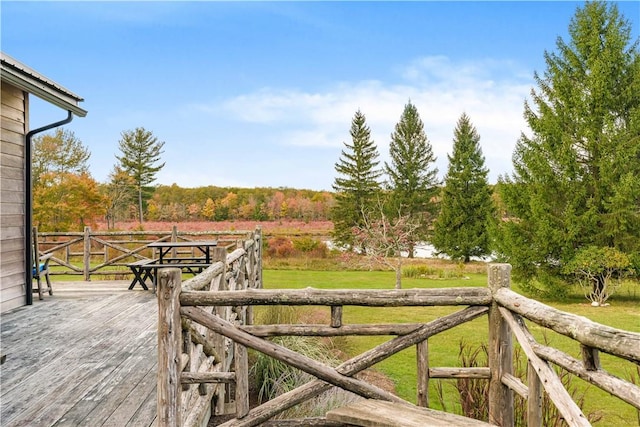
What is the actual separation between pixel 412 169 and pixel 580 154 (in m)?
15.9

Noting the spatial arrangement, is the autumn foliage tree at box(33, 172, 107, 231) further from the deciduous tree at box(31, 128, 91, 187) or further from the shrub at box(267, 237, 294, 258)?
the shrub at box(267, 237, 294, 258)

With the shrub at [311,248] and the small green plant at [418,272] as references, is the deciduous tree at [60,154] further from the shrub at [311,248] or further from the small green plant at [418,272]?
the small green plant at [418,272]

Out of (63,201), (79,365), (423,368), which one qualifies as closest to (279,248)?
(63,201)

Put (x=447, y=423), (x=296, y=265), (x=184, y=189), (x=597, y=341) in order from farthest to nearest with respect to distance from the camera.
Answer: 1. (x=184, y=189)
2. (x=296, y=265)
3. (x=447, y=423)
4. (x=597, y=341)

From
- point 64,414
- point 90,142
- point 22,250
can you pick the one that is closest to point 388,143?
point 90,142

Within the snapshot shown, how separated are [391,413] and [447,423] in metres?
0.32

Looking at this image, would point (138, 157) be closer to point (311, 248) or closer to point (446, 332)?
point (311, 248)

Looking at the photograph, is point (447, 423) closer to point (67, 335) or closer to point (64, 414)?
point (64, 414)

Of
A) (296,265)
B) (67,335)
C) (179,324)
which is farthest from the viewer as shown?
(296,265)

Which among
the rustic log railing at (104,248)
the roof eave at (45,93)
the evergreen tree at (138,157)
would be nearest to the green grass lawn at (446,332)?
the rustic log railing at (104,248)

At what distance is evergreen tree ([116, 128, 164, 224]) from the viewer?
4031 centimetres

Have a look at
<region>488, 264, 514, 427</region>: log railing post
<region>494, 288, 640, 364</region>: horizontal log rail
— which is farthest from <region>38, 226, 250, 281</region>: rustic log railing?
<region>494, 288, 640, 364</region>: horizontal log rail

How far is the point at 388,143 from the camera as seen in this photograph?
2989 centimetres

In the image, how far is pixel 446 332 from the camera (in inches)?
369
